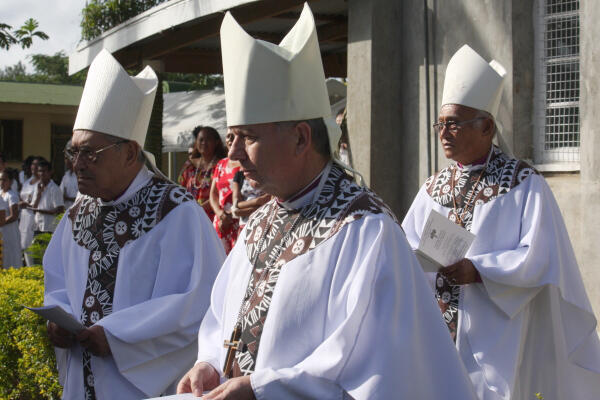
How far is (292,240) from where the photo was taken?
2.97 metres

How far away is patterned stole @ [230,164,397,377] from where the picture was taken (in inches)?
113

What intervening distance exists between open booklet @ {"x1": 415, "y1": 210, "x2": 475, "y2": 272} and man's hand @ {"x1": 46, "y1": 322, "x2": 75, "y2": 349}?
181 centimetres

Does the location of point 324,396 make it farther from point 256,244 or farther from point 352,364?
point 256,244

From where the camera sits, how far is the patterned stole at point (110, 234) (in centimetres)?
415

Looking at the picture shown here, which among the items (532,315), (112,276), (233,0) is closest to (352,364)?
(112,276)

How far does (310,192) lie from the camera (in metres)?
2.99

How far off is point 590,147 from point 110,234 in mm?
4493

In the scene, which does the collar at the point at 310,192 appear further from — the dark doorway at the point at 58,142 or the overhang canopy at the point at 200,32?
the dark doorway at the point at 58,142

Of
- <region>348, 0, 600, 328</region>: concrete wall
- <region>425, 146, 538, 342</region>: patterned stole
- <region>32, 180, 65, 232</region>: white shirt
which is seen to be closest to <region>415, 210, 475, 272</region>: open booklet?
<region>425, 146, 538, 342</region>: patterned stole

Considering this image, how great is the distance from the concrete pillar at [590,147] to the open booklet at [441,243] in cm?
282

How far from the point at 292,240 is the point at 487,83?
2.78m

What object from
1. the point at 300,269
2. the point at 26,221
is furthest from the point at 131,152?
the point at 26,221

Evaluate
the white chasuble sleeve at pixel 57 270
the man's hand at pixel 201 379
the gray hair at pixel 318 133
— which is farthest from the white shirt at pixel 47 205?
the gray hair at pixel 318 133

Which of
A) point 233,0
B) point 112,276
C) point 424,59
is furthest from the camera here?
point 233,0
